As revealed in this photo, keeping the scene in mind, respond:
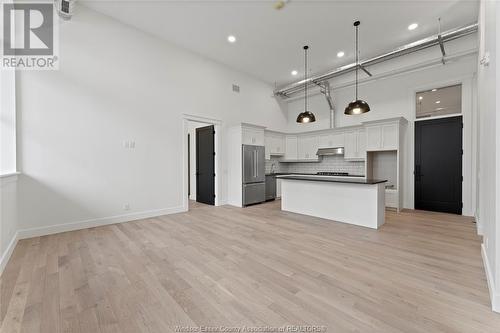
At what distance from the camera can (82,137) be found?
391 cm

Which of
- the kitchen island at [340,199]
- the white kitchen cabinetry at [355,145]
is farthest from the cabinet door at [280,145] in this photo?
the kitchen island at [340,199]

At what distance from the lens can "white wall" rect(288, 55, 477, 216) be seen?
15.6ft

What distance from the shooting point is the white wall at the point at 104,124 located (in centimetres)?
351

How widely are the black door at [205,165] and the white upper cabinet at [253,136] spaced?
39.0 inches

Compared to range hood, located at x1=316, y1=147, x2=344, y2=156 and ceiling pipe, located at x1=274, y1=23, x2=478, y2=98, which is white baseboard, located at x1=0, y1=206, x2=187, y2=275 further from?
ceiling pipe, located at x1=274, y1=23, x2=478, y2=98

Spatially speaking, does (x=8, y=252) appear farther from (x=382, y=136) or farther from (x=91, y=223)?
(x=382, y=136)

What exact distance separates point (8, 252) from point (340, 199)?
5.41m

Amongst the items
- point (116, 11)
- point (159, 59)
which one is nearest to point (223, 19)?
point (159, 59)

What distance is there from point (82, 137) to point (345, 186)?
5.34 metres

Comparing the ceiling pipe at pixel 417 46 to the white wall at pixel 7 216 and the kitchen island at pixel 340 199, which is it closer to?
the kitchen island at pixel 340 199

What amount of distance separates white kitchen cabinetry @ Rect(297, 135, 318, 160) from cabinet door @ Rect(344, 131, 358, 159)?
1075 millimetres

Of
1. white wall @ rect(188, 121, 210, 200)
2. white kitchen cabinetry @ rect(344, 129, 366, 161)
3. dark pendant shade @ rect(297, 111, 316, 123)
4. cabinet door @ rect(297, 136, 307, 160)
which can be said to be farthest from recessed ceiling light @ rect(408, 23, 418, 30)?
white wall @ rect(188, 121, 210, 200)

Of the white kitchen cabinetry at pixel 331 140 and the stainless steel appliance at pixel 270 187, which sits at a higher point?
the white kitchen cabinetry at pixel 331 140

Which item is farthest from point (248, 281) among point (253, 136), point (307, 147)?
point (307, 147)
